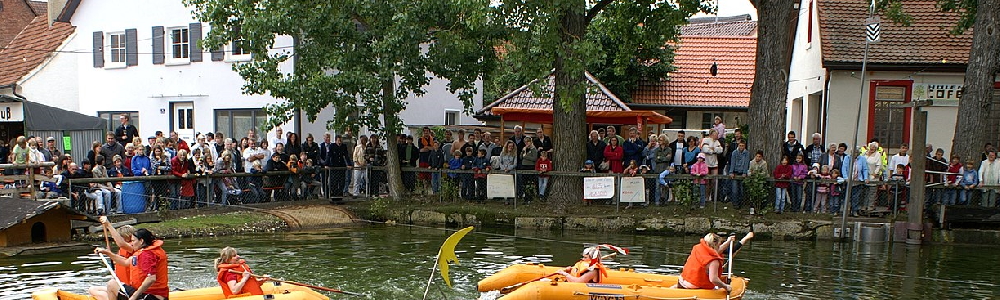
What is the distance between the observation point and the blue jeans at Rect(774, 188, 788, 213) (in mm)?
20703

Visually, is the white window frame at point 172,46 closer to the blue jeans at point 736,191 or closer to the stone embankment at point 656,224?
the stone embankment at point 656,224

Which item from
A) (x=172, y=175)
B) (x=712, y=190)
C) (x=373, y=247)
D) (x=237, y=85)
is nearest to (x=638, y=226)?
(x=712, y=190)

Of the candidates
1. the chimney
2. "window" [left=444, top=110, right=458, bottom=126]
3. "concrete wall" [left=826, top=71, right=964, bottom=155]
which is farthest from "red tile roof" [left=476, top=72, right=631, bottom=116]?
the chimney

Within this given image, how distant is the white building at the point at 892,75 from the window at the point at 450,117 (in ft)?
39.0

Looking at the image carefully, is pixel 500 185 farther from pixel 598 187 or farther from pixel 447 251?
pixel 447 251

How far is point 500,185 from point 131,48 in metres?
13.9

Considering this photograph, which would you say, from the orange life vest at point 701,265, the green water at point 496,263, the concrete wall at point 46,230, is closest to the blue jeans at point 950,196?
the green water at point 496,263

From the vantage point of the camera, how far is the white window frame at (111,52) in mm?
30203

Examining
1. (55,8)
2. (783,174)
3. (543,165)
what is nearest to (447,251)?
(543,165)

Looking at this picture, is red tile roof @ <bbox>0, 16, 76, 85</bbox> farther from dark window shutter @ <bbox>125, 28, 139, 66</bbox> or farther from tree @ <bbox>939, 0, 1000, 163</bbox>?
tree @ <bbox>939, 0, 1000, 163</bbox>

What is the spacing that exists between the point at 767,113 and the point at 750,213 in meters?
2.24

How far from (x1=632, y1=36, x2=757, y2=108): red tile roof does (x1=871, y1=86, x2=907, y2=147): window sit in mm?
8345

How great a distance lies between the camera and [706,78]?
36.8 metres

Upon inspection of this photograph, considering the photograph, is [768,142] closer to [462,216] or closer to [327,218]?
[462,216]
